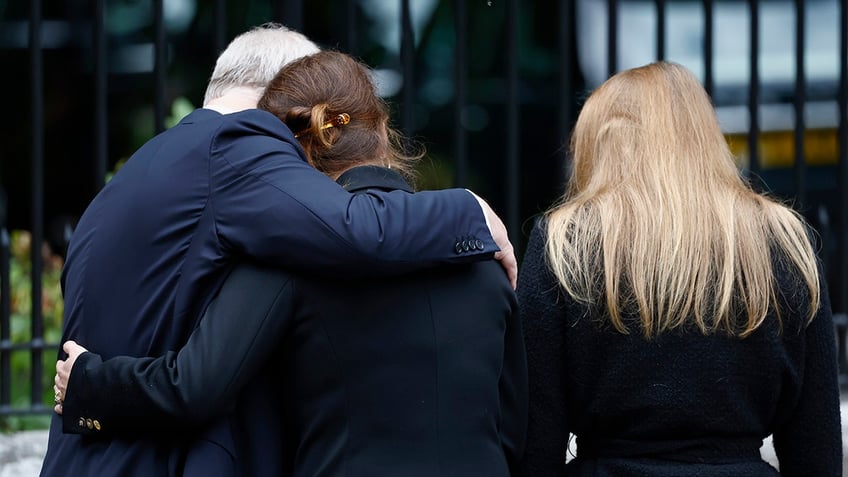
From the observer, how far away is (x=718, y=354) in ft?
7.43

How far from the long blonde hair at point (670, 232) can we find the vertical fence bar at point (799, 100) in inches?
77.1

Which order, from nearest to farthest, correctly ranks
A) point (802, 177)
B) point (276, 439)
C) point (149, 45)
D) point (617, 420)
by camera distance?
point (276, 439) < point (617, 420) < point (802, 177) < point (149, 45)

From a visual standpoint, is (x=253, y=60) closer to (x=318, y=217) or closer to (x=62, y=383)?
(x=318, y=217)

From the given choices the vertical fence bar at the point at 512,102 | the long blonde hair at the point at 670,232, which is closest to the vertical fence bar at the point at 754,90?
the vertical fence bar at the point at 512,102

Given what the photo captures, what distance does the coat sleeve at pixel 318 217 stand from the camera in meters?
2.01

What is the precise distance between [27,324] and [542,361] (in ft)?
9.01

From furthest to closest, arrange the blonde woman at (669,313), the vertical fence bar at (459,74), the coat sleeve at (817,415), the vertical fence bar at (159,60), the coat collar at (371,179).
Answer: the vertical fence bar at (459,74), the vertical fence bar at (159,60), the coat sleeve at (817,415), the blonde woman at (669,313), the coat collar at (371,179)

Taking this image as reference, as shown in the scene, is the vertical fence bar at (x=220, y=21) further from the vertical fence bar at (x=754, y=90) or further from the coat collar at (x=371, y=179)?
the coat collar at (x=371, y=179)

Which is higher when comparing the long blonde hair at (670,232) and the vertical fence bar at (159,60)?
the vertical fence bar at (159,60)

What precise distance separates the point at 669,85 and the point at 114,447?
128 centimetres

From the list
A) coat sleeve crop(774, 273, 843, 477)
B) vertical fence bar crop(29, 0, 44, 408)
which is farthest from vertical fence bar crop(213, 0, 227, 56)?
coat sleeve crop(774, 273, 843, 477)

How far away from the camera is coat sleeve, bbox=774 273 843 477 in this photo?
7.74 feet

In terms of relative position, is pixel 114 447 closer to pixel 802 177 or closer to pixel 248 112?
pixel 248 112

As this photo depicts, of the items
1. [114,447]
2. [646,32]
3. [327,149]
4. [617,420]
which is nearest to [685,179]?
[617,420]
